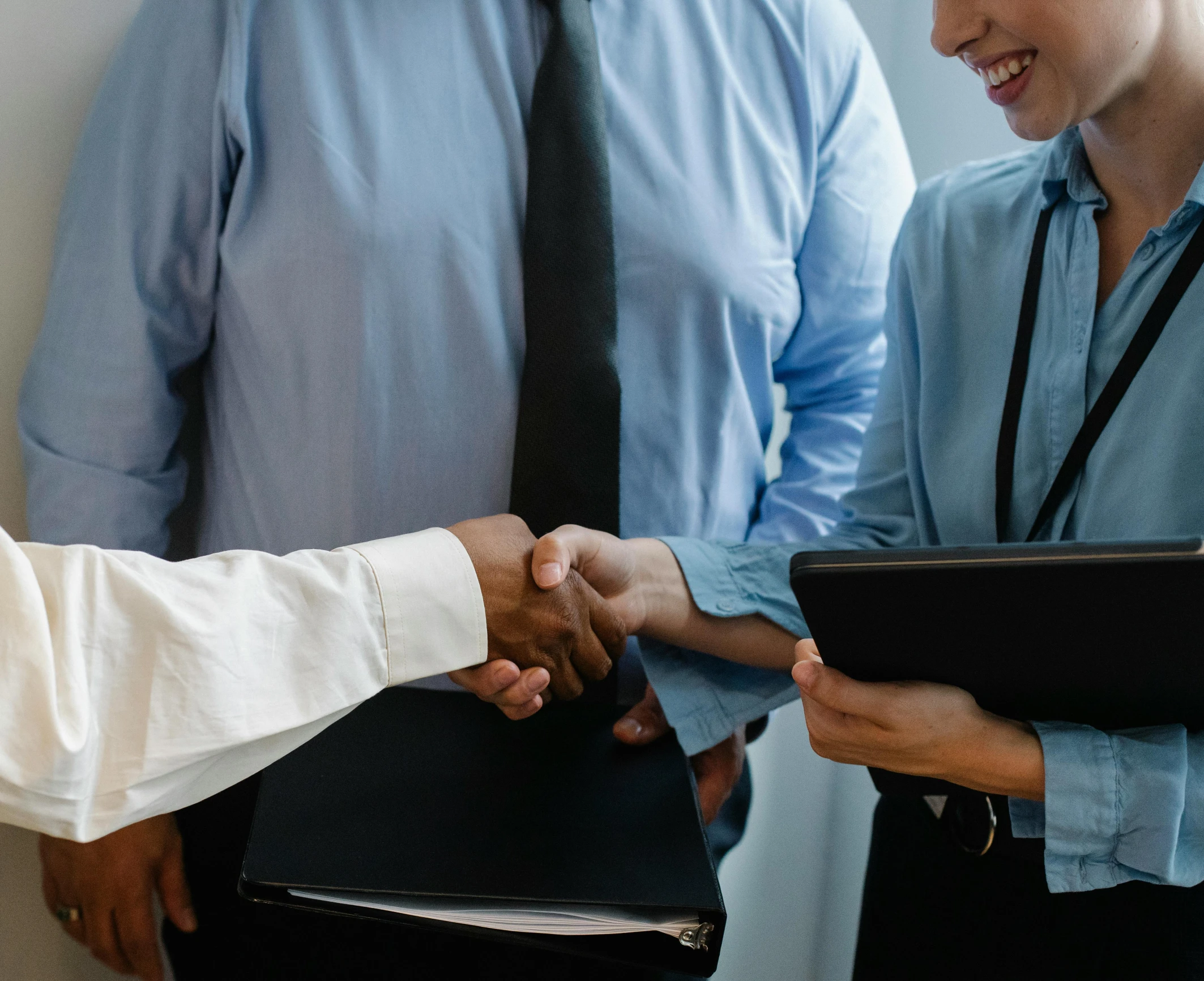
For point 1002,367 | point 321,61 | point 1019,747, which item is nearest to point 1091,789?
point 1019,747

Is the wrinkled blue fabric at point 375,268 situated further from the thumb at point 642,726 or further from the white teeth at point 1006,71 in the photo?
the white teeth at point 1006,71

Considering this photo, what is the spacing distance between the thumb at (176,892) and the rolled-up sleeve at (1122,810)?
3.14 ft

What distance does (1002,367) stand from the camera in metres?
1.08

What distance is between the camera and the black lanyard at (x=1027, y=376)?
3.10ft

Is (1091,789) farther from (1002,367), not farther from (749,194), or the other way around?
(749,194)

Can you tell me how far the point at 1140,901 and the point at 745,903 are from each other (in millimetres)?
1223

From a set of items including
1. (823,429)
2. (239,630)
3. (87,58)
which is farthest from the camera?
(823,429)

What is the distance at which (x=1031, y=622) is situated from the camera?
79 cm

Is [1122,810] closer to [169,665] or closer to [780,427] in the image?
[169,665]

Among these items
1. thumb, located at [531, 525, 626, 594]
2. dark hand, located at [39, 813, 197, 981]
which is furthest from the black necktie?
dark hand, located at [39, 813, 197, 981]

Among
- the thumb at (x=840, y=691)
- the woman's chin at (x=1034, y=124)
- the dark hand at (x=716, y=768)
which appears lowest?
the dark hand at (x=716, y=768)

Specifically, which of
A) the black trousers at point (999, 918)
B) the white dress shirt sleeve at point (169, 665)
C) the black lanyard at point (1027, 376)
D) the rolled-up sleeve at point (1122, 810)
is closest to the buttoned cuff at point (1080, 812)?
the rolled-up sleeve at point (1122, 810)

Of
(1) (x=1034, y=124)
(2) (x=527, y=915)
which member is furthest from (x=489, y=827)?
(1) (x=1034, y=124)

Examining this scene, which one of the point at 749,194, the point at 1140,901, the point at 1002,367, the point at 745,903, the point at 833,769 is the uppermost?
the point at 749,194
